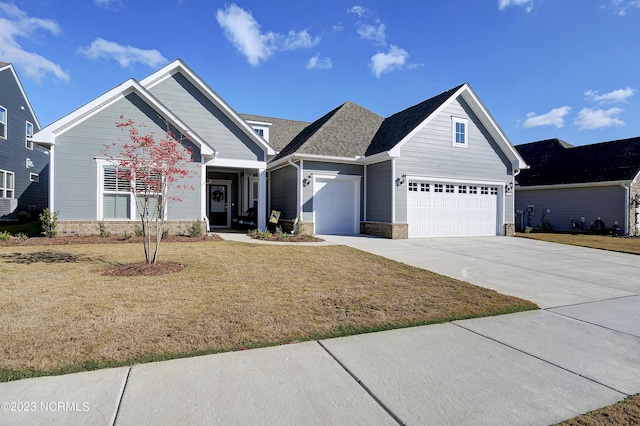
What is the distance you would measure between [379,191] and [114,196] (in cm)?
1032

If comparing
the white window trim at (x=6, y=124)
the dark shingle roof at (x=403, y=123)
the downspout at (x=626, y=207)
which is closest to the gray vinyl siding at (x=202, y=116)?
the dark shingle roof at (x=403, y=123)

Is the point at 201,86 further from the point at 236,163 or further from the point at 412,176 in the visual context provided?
the point at 412,176

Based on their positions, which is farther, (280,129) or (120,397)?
(280,129)

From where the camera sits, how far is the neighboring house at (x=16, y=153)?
17.6 metres

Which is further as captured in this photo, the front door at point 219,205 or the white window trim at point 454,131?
the front door at point 219,205

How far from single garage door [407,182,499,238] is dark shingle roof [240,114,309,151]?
8.77 meters

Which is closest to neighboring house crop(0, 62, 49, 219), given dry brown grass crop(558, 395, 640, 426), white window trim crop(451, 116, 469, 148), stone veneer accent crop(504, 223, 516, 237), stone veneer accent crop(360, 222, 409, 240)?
stone veneer accent crop(360, 222, 409, 240)

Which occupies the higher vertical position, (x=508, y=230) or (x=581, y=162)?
(x=581, y=162)

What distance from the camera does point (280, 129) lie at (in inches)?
817


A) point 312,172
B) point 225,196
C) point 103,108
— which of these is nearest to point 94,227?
point 103,108

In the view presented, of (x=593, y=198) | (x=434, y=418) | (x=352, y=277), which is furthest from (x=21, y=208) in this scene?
(x=593, y=198)

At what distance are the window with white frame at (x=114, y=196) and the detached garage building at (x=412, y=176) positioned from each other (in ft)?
21.1

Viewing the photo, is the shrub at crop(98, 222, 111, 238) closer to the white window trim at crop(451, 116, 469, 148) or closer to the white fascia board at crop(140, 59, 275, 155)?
the white fascia board at crop(140, 59, 275, 155)

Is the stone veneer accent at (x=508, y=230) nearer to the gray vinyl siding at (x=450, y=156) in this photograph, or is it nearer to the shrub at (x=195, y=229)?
the gray vinyl siding at (x=450, y=156)
